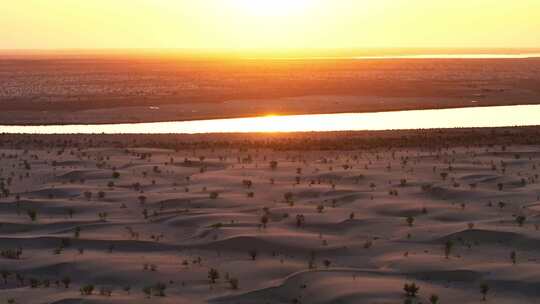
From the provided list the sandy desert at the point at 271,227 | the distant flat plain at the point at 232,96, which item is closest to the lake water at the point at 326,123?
the distant flat plain at the point at 232,96

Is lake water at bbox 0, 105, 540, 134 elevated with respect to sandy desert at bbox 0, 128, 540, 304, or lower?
elevated

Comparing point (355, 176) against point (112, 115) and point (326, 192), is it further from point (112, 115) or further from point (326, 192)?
point (112, 115)

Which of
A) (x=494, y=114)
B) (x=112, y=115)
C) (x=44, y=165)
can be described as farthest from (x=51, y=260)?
(x=494, y=114)

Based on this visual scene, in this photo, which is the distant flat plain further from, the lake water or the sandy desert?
the sandy desert

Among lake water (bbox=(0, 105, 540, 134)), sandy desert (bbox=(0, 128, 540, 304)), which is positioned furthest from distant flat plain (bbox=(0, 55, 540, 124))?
sandy desert (bbox=(0, 128, 540, 304))

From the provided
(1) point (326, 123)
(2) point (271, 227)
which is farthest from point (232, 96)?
(2) point (271, 227)

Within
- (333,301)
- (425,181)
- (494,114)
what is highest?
(494,114)

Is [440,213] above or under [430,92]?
under

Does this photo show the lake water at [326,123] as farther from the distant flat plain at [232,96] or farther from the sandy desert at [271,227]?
the sandy desert at [271,227]
